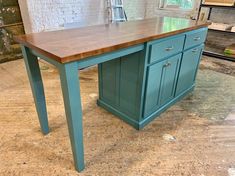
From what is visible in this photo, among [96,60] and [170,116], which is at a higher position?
[96,60]

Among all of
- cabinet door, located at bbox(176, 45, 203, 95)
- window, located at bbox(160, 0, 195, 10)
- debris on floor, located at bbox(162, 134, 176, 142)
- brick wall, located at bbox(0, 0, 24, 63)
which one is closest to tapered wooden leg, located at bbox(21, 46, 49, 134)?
debris on floor, located at bbox(162, 134, 176, 142)

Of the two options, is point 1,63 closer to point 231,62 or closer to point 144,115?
point 144,115

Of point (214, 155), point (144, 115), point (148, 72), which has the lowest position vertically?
point (214, 155)

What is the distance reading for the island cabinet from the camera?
1.56m

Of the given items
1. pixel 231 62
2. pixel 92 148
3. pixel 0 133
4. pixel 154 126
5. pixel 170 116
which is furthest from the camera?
pixel 231 62

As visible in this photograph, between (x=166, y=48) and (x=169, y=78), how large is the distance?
363 millimetres

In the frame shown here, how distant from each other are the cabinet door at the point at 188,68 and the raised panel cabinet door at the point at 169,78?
0.12 meters

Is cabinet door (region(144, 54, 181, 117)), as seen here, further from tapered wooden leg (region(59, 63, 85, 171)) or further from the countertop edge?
tapered wooden leg (region(59, 63, 85, 171))

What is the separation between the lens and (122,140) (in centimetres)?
167

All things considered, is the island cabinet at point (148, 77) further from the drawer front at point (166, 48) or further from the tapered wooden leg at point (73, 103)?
the tapered wooden leg at point (73, 103)

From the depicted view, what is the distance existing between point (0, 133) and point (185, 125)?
1.78 meters

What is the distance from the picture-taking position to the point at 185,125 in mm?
1878

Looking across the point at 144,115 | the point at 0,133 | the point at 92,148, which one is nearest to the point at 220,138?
the point at 144,115

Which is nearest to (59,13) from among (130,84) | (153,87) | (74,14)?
(74,14)
